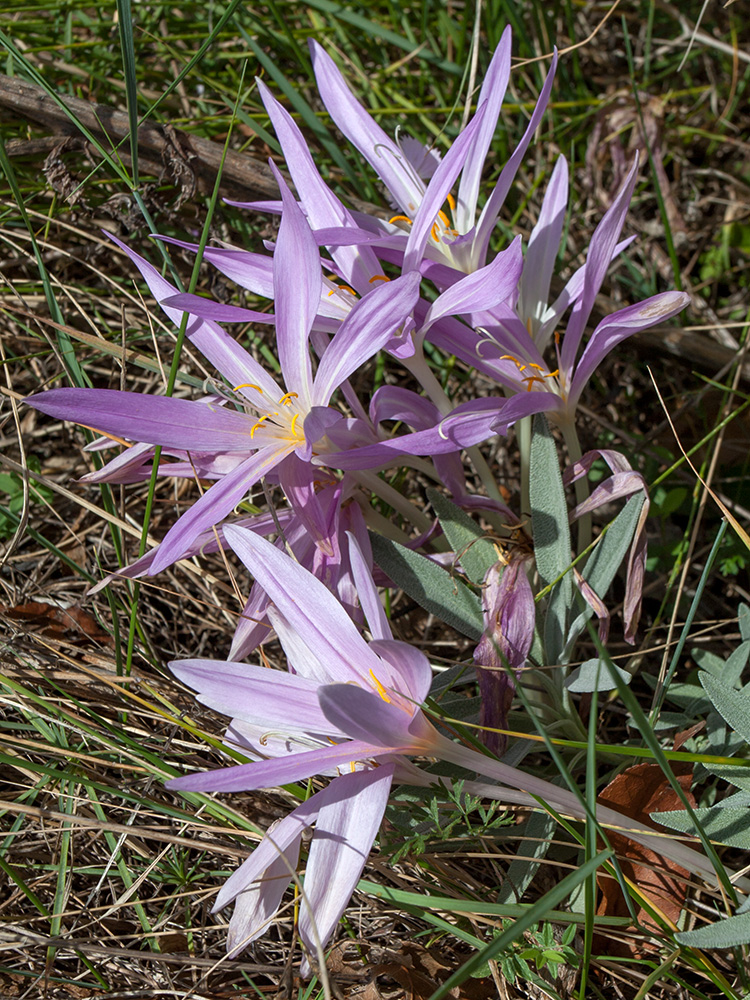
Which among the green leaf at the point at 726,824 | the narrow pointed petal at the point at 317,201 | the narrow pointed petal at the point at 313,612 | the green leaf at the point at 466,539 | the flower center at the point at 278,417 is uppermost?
the narrow pointed petal at the point at 317,201

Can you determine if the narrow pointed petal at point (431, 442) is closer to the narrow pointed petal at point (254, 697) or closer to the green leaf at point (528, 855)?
the narrow pointed petal at point (254, 697)

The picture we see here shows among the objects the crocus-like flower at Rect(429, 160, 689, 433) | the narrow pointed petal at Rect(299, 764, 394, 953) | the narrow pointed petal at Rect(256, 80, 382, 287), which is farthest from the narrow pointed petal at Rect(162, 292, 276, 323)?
the narrow pointed petal at Rect(299, 764, 394, 953)

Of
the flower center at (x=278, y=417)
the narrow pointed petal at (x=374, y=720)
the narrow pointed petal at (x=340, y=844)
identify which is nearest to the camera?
the narrow pointed petal at (x=374, y=720)

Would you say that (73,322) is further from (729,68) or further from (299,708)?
(729,68)

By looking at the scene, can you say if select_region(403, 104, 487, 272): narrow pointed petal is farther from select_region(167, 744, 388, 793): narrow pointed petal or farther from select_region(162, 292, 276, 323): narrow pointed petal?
select_region(167, 744, 388, 793): narrow pointed petal

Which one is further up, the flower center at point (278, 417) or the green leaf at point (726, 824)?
the flower center at point (278, 417)

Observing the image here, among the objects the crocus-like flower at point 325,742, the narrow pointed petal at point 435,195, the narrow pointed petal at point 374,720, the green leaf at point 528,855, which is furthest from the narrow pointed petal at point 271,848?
the narrow pointed petal at point 435,195

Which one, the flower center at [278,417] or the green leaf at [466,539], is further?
the green leaf at [466,539]
